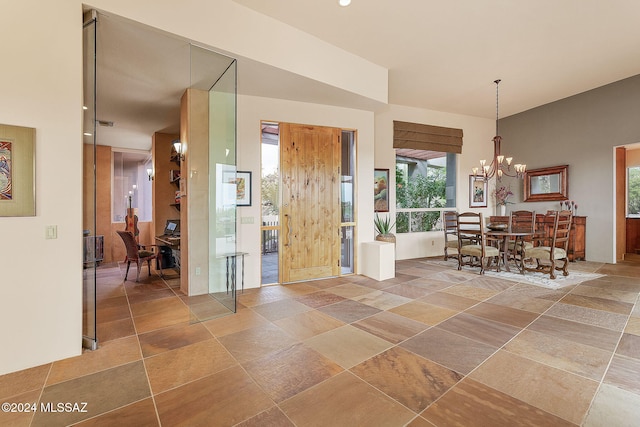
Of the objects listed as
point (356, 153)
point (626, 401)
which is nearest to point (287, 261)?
point (356, 153)

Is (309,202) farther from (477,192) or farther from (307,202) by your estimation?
(477,192)

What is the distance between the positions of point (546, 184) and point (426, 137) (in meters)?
3.18

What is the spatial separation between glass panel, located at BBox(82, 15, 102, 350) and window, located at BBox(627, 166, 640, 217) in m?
10.4

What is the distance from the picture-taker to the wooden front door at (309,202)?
A: 4605mm

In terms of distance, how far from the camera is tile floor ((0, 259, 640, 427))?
1.70 m

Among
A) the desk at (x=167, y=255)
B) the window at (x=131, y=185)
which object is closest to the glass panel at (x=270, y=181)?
the desk at (x=167, y=255)

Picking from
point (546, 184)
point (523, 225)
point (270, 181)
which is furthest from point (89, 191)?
point (546, 184)

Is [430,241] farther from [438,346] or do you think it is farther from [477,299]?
[438,346]

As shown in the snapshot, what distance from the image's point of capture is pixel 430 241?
23.3ft

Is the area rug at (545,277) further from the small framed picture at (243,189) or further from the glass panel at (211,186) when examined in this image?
the glass panel at (211,186)

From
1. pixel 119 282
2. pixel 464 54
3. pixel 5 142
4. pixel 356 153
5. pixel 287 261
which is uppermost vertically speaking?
pixel 464 54

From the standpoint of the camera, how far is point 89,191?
262cm

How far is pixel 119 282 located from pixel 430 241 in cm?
657

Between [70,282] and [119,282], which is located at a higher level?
[70,282]
